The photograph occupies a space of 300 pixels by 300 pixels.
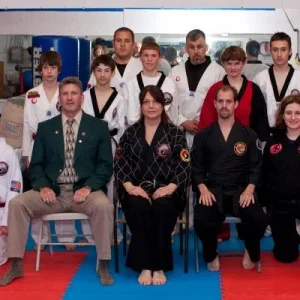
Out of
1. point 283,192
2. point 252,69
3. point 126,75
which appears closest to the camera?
point 283,192

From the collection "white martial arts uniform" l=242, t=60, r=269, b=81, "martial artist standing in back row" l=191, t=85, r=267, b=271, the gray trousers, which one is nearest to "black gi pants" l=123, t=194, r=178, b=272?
the gray trousers

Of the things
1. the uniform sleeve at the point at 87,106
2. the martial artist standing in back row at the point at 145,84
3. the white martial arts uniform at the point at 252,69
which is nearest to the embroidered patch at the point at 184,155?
the martial artist standing in back row at the point at 145,84

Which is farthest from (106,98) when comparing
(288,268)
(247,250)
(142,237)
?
(288,268)

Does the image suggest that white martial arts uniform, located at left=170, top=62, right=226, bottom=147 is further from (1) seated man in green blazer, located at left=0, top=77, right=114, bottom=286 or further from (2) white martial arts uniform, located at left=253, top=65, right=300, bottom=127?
(1) seated man in green blazer, located at left=0, top=77, right=114, bottom=286

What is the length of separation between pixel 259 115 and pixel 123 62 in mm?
1337

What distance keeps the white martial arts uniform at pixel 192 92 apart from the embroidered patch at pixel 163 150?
0.84 metres

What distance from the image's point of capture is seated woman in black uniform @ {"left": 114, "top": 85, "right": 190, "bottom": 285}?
3912 mm

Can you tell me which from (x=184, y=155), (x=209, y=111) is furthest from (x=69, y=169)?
(x=209, y=111)

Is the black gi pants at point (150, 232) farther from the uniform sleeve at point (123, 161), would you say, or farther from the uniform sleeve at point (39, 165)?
the uniform sleeve at point (39, 165)

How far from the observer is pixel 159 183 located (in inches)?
163

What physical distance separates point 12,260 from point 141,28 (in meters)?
4.46

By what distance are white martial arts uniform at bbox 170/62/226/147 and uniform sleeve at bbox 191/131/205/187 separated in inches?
25.1

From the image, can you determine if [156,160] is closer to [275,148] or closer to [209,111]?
[209,111]

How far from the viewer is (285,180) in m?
4.34
